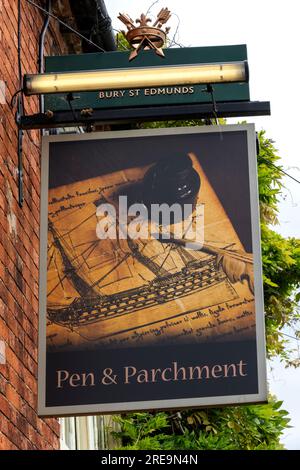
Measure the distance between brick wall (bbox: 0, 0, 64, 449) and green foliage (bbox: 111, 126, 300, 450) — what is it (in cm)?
373

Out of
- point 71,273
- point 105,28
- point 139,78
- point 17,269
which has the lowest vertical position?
point 71,273

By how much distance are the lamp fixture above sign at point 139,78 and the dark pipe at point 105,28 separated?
9.23ft

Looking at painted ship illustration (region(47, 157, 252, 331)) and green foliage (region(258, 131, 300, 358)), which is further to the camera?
green foliage (region(258, 131, 300, 358))

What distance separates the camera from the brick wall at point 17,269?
7.10 metres

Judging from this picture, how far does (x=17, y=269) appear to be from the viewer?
7.56 m

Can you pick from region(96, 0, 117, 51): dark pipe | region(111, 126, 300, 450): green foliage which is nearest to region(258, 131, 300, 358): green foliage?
region(111, 126, 300, 450): green foliage

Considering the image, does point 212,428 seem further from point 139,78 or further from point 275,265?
point 139,78

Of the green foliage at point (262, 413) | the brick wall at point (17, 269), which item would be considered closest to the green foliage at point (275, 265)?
the green foliage at point (262, 413)

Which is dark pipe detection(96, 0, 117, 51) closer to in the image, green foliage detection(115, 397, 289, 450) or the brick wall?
the brick wall

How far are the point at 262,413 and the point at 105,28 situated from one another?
4.47m

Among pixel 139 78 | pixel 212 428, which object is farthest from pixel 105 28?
pixel 212 428

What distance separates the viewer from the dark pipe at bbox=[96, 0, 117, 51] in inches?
399

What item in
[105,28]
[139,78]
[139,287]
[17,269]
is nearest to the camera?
[139,287]

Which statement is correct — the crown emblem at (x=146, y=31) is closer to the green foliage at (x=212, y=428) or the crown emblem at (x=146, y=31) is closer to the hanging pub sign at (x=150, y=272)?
the hanging pub sign at (x=150, y=272)
